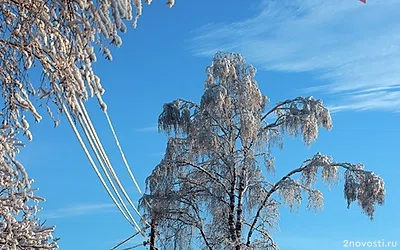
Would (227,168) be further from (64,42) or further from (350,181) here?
(64,42)

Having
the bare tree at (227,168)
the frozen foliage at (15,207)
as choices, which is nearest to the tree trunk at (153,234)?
the bare tree at (227,168)

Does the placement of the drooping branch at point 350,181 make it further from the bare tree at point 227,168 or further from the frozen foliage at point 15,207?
the frozen foliage at point 15,207

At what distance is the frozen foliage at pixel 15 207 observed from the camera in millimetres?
5266

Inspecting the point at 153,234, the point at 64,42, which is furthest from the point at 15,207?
the point at 153,234

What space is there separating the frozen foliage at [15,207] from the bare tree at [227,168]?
5.92 metres

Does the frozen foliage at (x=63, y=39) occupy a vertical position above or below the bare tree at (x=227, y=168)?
below

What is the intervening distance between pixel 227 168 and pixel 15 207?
22.3 ft

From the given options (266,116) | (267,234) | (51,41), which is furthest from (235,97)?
(51,41)

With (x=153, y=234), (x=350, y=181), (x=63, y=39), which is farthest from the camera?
(x=153, y=234)

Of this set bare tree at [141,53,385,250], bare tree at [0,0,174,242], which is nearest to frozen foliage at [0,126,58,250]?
bare tree at [0,0,174,242]

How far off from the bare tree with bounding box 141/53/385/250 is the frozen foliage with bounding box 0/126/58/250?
5.92 meters

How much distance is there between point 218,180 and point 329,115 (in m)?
2.40

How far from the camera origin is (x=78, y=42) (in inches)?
156

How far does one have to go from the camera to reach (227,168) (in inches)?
480
